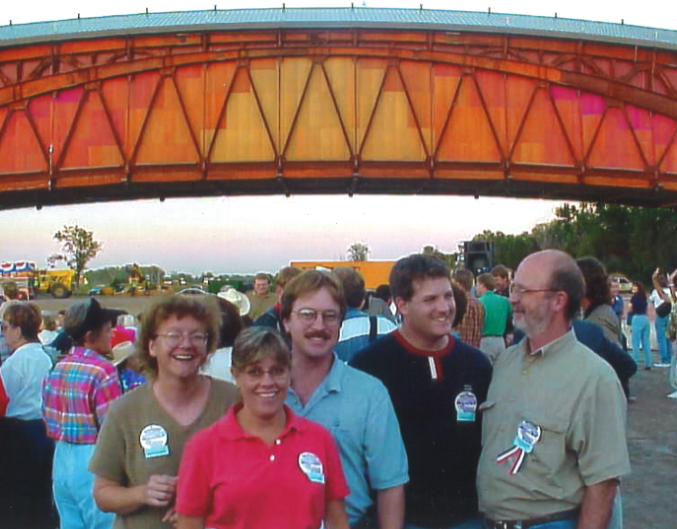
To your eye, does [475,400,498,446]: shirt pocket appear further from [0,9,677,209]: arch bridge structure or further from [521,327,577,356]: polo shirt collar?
[0,9,677,209]: arch bridge structure

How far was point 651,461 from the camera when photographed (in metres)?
9.37

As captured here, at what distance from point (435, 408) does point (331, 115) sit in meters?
15.6

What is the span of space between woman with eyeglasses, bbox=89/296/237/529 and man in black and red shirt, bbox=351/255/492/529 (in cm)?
91

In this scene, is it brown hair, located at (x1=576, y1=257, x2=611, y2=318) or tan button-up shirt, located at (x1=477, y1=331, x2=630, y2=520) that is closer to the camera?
tan button-up shirt, located at (x1=477, y1=331, x2=630, y2=520)

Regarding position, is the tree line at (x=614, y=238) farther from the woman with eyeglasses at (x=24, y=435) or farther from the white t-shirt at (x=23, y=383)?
the white t-shirt at (x=23, y=383)

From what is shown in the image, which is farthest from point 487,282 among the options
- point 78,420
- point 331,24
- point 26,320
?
point 331,24

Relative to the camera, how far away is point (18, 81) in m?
19.5

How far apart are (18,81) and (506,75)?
12.6m

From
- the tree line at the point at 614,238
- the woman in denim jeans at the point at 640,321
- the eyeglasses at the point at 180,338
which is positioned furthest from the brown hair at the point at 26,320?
the tree line at the point at 614,238

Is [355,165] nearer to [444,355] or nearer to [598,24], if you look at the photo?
[598,24]

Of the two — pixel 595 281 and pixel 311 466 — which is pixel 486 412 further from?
pixel 595 281

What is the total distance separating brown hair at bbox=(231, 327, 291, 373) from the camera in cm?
314

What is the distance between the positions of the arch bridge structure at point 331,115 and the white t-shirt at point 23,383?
40.8ft

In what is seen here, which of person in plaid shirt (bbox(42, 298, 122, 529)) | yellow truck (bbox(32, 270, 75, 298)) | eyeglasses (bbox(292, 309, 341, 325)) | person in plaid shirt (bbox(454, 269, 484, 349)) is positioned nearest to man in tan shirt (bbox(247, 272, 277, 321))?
person in plaid shirt (bbox(454, 269, 484, 349))
